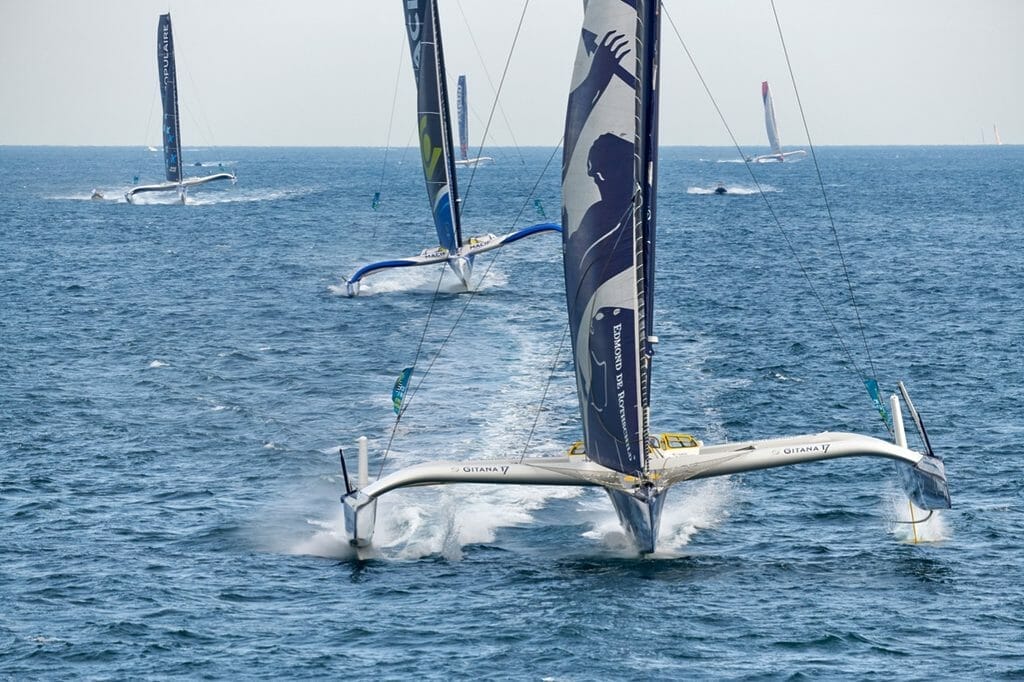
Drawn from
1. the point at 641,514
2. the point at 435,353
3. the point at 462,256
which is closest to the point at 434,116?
the point at 462,256

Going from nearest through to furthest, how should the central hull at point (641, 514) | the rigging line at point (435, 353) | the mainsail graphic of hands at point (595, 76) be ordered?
the mainsail graphic of hands at point (595, 76)
the central hull at point (641, 514)
the rigging line at point (435, 353)

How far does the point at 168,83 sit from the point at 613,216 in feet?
372

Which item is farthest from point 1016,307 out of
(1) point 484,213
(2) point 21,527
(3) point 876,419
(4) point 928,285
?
(1) point 484,213

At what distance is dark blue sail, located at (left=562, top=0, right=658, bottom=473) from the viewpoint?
30.2m

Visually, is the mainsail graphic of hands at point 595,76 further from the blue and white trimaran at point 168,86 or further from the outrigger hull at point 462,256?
the blue and white trimaran at point 168,86

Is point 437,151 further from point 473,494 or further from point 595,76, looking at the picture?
point 595,76

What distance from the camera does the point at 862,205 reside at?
5782 inches

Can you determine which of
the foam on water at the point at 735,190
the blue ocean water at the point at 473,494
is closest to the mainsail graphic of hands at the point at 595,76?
the blue ocean water at the point at 473,494

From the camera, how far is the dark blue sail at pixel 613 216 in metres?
30.2

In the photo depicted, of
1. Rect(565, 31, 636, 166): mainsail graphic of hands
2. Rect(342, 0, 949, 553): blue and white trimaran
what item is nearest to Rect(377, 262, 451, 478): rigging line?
Rect(342, 0, 949, 553): blue and white trimaran

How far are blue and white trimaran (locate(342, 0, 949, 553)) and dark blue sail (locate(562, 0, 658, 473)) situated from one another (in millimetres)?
22

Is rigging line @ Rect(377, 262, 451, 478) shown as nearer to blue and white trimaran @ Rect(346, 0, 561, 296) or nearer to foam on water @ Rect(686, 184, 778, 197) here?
blue and white trimaran @ Rect(346, 0, 561, 296)

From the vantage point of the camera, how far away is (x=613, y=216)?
3073 centimetres

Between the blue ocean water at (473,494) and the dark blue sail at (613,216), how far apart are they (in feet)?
10.7
